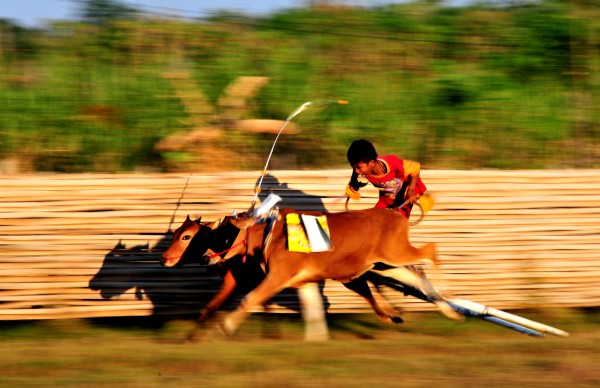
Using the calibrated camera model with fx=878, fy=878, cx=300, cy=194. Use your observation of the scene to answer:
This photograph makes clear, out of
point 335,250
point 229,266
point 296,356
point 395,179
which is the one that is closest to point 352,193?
point 395,179

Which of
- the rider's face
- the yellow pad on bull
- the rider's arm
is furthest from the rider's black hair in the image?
the yellow pad on bull

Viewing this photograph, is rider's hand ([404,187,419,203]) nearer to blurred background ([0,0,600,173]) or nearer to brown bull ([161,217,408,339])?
brown bull ([161,217,408,339])

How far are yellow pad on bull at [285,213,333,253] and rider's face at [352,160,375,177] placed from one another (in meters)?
0.62

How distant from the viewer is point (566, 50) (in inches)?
422

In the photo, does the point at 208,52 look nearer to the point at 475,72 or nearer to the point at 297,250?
the point at 475,72

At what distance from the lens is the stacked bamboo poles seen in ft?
28.3

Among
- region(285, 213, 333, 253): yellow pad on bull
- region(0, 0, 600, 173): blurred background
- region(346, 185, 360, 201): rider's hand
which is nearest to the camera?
region(285, 213, 333, 253): yellow pad on bull

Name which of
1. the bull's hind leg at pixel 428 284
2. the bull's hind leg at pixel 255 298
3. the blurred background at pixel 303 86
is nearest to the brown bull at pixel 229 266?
the bull's hind leg at pixel 255 298

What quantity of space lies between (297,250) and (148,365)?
158 cm

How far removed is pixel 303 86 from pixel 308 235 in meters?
3.15

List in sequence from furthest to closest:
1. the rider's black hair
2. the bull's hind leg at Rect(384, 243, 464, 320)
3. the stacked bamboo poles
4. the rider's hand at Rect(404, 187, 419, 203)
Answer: the stacked bamboo poles → the rider's hand at Rect(404, 187, 419, 203) → the bull's hind leg at Rect(384, 243, 464, 320) → the rider's black hair

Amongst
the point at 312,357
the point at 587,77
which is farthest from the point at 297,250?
the point at 587,77

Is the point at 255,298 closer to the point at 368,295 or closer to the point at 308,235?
the point at 308,235

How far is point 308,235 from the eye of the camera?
7.45 m
